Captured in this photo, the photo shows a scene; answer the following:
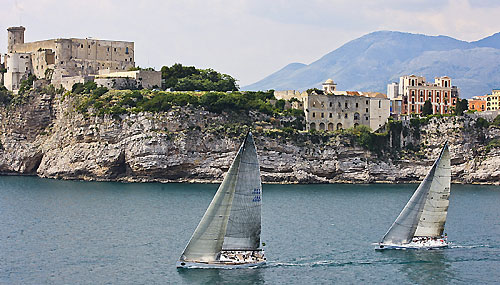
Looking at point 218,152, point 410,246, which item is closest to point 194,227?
point 410,246

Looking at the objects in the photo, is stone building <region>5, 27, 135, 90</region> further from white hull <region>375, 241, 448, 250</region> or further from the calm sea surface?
white hull <region>375, 241, 448, 250</region>

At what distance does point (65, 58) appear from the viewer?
95875 mm

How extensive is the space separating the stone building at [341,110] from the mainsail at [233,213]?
49397mm

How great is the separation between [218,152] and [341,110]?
602 inches

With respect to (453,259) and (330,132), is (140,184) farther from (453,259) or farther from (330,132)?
(453,259)

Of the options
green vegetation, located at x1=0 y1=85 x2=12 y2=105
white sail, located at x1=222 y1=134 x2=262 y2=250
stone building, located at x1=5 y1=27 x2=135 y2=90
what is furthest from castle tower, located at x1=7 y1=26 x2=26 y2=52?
white sail, located at x1=222 y1=134 x2=262 y2=250

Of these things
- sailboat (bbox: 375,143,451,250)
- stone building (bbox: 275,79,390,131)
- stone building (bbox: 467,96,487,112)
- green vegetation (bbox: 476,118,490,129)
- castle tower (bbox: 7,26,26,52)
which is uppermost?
castle tower (bbox: 7,26,26,52)

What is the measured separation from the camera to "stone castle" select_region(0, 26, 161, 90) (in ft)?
309

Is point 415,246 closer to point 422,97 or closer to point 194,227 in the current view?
point 194,227

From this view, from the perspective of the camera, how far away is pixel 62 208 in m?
63.0

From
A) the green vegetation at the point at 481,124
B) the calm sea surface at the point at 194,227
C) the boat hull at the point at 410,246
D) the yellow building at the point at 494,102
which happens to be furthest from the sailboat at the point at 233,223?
the yellow building at the point at 494,102

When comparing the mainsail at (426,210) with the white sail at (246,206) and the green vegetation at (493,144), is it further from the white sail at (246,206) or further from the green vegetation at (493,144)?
the green vegetation at (493,144)

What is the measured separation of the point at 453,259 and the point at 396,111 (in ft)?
183

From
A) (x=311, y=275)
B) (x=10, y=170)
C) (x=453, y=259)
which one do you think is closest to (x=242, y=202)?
(x=311, y=275)
